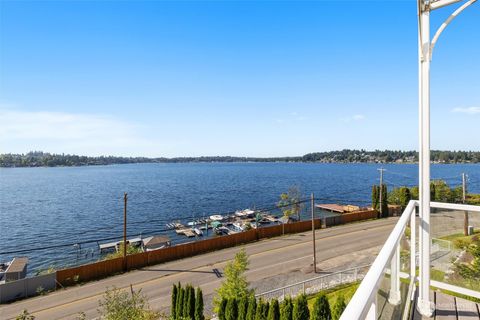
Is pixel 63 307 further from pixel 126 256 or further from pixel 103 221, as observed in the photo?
pixel 103 221

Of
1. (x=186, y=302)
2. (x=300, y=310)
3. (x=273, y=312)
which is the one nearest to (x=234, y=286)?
(x=186, y=302)

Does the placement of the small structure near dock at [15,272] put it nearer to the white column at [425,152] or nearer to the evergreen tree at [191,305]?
the evergreen tree at [191,305]

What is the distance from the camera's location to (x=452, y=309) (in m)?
3.41

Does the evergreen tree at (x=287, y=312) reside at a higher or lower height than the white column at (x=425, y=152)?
lower

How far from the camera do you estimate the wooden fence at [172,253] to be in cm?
1958

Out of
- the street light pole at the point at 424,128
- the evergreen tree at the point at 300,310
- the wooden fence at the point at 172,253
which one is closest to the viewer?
the street light pole at the point at 424,128

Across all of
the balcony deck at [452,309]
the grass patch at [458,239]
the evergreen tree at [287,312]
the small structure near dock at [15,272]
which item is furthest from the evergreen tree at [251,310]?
the small structure near dock at [15,272]

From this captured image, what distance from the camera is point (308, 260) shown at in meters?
21.8

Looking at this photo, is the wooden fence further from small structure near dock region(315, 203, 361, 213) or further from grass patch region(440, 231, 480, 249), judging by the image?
grass patch region(440, 231, 480, 249)

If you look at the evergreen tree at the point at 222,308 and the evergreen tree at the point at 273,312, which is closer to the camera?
the evergreen tree at the point at 273,312

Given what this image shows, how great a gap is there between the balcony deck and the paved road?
590 inches

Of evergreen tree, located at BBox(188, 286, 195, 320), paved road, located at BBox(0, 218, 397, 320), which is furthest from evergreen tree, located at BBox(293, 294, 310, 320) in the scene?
paved road, located at BBox(0, 218, 397, 320)

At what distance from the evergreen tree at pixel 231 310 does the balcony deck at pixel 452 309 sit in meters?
10.0

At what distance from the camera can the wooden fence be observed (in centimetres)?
1958
